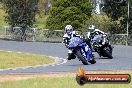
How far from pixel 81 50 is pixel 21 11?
1003 inches

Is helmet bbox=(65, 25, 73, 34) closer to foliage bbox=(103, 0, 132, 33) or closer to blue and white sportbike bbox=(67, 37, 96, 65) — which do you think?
blue and white sportbike bbox=(67, 37, 96, 65)

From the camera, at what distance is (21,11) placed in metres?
47.4

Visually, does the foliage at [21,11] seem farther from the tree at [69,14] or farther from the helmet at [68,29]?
the helmet at [68,29]

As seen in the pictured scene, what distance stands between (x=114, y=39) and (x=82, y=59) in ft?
66.0

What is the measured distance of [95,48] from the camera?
27.0m

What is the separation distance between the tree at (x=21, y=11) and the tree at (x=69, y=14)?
1710mm

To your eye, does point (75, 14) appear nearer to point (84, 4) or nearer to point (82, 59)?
point (84, 4)

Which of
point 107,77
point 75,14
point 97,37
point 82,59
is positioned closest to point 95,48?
point 97,37

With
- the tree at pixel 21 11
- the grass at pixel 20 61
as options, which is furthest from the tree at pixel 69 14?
the grass at pixel 20 61

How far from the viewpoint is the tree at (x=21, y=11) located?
47500 mm

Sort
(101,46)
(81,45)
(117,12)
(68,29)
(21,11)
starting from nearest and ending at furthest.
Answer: (68,29), (81,45), (101,46), (117,12), (21,11)

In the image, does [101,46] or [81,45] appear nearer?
[81,45]

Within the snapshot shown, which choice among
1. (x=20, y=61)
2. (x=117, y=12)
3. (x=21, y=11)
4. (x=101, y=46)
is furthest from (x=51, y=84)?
(x=21, y=11)

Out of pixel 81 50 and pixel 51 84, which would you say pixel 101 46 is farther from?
pixel 51 84
